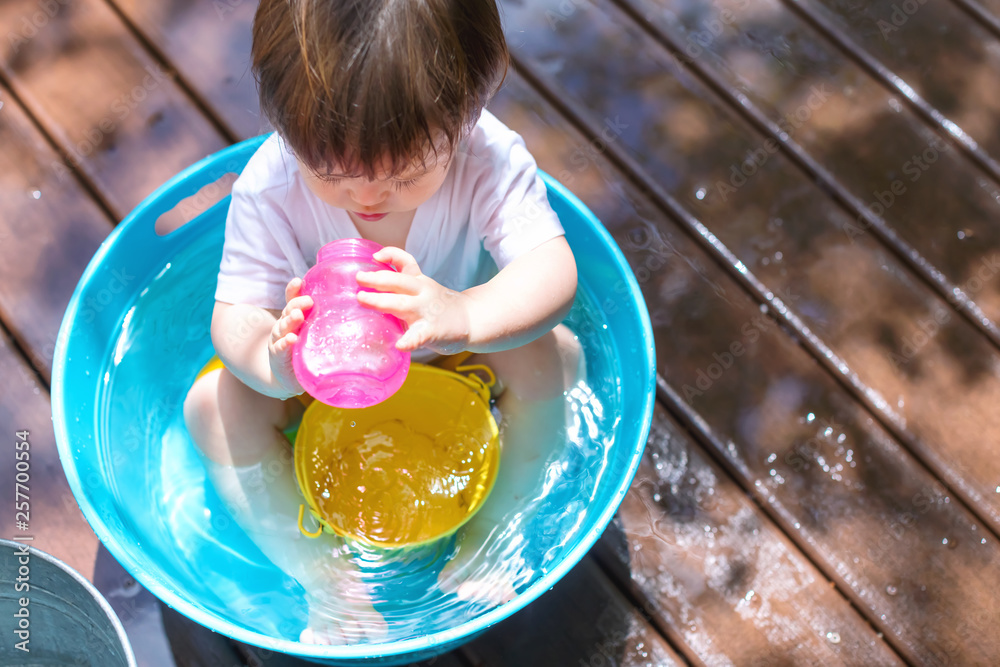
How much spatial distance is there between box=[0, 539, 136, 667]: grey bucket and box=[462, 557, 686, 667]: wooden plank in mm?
508

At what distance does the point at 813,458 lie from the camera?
1314mm

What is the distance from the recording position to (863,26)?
1565mm

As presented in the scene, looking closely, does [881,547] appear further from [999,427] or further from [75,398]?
[75,398]

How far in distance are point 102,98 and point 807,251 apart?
1.31m

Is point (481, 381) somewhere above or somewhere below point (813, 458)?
above

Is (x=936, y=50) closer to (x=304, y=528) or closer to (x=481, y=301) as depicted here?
(x=481, y=301)

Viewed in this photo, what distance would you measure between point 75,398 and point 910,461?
1.28 meters

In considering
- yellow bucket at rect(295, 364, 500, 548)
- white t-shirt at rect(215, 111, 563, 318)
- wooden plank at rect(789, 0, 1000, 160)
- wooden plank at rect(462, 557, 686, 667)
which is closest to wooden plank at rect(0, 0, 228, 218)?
white t-shirt at rect(215, 111, 563, 318)

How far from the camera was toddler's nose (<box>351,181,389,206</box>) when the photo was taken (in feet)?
2.72

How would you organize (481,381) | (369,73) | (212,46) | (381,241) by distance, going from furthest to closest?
(212,46)
(481,381)
(381,241)
(369,73)

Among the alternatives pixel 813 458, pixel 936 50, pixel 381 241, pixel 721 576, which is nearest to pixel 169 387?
pixel 381 241

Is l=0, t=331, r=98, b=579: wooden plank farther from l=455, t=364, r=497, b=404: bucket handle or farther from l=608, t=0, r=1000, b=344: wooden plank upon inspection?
l=608, t=0, r=1000, b=344: wooden plank

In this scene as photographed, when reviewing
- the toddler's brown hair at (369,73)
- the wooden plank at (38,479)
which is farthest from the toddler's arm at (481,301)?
the wooden plank at (38,479)

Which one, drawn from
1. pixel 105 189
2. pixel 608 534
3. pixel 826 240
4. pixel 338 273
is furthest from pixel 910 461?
pixel 105 189
